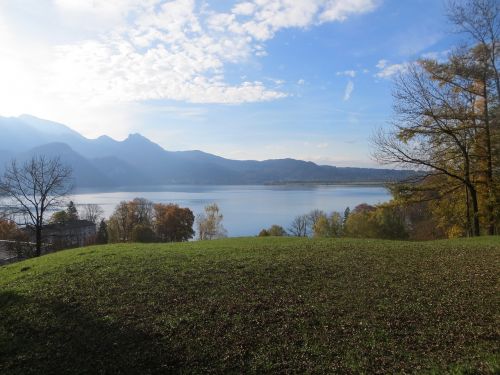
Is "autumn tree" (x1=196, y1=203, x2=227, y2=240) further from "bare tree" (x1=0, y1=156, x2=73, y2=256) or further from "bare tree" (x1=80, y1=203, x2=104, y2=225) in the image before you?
"bare tree" (x1=0, y1=156, x2=73, y2=256)

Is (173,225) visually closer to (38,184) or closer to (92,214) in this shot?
(92,214)

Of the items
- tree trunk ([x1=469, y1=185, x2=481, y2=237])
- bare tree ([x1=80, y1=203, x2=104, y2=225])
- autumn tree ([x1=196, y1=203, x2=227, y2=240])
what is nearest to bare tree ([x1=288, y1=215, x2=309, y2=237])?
autumn tree ([x1=196, y1=203, x2=227, y2=240])

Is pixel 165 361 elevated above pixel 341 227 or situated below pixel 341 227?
above

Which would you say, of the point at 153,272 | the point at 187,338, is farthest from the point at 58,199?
the point at 187,338

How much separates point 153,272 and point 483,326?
23.4 ft

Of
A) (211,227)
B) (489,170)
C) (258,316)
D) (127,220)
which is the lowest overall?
(211,227)

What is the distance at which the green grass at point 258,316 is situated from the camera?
17.0 feet

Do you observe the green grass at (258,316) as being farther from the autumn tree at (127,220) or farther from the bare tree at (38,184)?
the autumn tree at (127,220)

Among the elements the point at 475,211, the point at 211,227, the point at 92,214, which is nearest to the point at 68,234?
the point at 211,227

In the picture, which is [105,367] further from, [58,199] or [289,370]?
[58,199]

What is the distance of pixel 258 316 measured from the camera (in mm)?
6480

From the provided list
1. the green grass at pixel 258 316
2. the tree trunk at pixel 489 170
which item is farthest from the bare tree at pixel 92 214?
the tree trunk at pixel 489 170

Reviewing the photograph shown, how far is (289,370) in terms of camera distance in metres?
4.88

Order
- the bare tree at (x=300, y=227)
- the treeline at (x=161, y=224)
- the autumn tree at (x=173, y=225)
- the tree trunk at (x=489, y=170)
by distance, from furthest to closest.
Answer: the bare tree at (x=300, y=227) < the autumn tree at (x=173, y=225) < the treeline at (x=161, y=224) < the tree trunk at (x=489, y=170)
